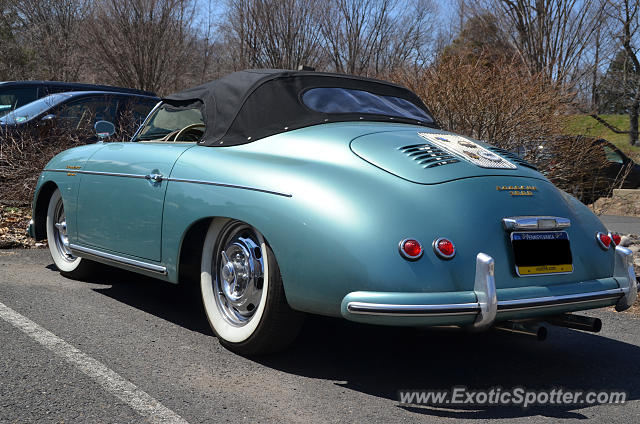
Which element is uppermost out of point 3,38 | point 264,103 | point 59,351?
point 3,38

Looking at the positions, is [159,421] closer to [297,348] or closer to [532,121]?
[297,348]

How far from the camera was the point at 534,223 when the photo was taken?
10.8ft

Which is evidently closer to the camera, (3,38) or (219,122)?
(219,122)

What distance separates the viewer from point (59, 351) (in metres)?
3.55

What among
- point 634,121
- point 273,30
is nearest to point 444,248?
point 273,30

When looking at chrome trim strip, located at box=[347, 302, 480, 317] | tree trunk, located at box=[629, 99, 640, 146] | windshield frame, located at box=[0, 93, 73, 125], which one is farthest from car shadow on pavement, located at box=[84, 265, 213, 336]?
tree trunk, located at box=[629, 99, 640, 146]

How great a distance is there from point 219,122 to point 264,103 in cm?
29

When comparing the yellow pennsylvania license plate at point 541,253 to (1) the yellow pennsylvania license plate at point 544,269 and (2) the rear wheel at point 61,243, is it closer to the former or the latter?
(1) the yellow pennsylvania license plate at point 544,269

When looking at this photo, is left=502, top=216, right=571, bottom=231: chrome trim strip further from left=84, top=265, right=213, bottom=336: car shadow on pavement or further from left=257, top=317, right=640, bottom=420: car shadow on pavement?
left=84, top=265, right=213, bottom=336: car shadow on pavement

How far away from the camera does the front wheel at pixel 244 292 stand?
11.1ft

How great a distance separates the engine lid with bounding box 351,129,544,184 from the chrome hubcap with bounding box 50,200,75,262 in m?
2.83

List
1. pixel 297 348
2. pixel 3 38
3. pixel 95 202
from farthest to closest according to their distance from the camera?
pixel 3 38 → pixel 95 202 → pixel 297 348

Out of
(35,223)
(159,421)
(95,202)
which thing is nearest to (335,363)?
(159,421)

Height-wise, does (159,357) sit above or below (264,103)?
below
